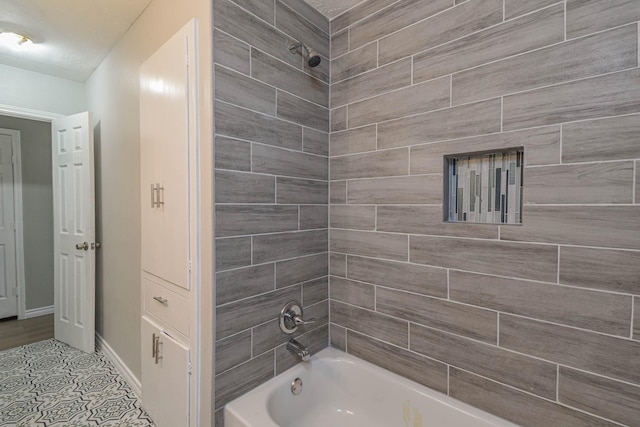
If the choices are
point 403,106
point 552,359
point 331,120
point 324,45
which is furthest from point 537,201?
point 324,45

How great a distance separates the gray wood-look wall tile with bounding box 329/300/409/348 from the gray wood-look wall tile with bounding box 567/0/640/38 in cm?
140

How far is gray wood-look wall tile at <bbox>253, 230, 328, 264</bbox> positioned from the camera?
143 cm

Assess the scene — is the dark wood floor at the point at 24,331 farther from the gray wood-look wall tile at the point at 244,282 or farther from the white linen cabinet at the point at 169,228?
the gray wood-look wall tile at the point at 244,282

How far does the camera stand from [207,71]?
49.4 inches

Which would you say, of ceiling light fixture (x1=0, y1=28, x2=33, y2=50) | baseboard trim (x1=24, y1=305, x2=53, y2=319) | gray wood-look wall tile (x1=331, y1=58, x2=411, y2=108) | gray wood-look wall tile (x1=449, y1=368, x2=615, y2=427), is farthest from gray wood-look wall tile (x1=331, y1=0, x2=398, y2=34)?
baseboard trim (x1=24, y1=305, x2=53, y2=319)

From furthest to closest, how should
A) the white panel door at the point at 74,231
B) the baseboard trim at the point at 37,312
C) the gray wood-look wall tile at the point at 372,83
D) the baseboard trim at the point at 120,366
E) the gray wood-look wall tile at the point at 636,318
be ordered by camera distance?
1. the baseboard trim at the point at 37,312
2. the white panel door at the point at 74,231
3. the baseboard trim at the point at 120,366
4. the gray wood-look wall tile at the point at 372,83
5. the gray wood-look wall tile at the point at 636,318

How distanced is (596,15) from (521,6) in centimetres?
25

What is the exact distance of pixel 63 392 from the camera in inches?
80.9

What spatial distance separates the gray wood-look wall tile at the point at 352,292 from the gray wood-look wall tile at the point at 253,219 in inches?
18.7

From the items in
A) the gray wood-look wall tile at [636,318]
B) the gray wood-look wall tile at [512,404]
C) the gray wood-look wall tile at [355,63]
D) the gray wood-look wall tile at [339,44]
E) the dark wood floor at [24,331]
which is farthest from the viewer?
the dark wood floor at [24,331]

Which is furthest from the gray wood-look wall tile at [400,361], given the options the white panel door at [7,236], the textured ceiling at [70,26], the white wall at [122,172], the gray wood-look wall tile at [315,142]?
the white panel door at [7,236]

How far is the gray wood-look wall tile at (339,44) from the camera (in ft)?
5.66

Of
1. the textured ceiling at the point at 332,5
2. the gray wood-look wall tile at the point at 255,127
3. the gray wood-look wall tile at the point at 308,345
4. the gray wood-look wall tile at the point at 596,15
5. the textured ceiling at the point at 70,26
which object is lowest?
the gray wood-look wall tile at the point at 308,345

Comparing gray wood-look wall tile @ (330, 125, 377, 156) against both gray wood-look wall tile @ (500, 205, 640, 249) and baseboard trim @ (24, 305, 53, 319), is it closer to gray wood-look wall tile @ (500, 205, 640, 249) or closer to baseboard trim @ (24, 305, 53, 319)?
gray wood-look wall tile @ (500, 205, 640, 249)
